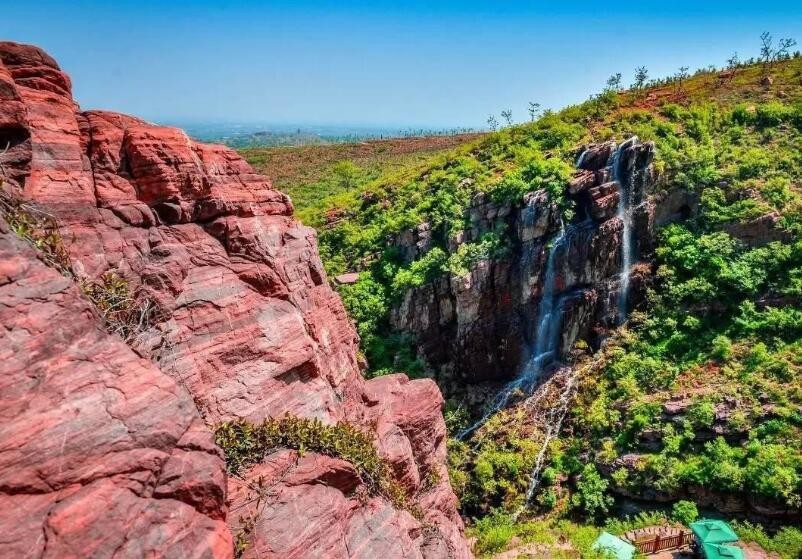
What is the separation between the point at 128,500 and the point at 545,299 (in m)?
25.9

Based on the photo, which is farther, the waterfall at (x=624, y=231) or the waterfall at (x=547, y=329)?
the waterfall at (x=624, y=231)

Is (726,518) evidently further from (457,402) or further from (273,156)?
(273,156)

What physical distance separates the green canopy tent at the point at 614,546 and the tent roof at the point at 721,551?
8.41ft

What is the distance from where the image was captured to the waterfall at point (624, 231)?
2895 cm

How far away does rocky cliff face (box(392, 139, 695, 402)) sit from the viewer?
94.4 ft

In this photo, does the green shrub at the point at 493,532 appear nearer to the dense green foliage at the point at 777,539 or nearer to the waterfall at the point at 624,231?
the dense green foliage at the point at 777,539

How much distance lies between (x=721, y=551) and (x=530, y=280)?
15445mm

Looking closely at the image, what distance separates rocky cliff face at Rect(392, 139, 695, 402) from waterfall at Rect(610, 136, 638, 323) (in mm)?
114

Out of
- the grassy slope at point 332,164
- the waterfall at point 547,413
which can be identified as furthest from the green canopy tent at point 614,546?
the grassy slope at point 332,164

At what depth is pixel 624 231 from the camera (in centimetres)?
2923

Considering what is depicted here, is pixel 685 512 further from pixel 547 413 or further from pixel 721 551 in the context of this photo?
pixel 547 413

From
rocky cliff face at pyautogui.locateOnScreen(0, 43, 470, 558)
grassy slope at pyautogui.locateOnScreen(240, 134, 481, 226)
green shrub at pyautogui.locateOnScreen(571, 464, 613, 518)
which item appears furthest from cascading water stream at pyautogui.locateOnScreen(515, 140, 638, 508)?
grassy slope at pyautogui.locateOnScreen(240, 134, 481, 226)

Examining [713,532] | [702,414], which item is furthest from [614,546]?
[702,414]

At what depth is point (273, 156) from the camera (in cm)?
9031
